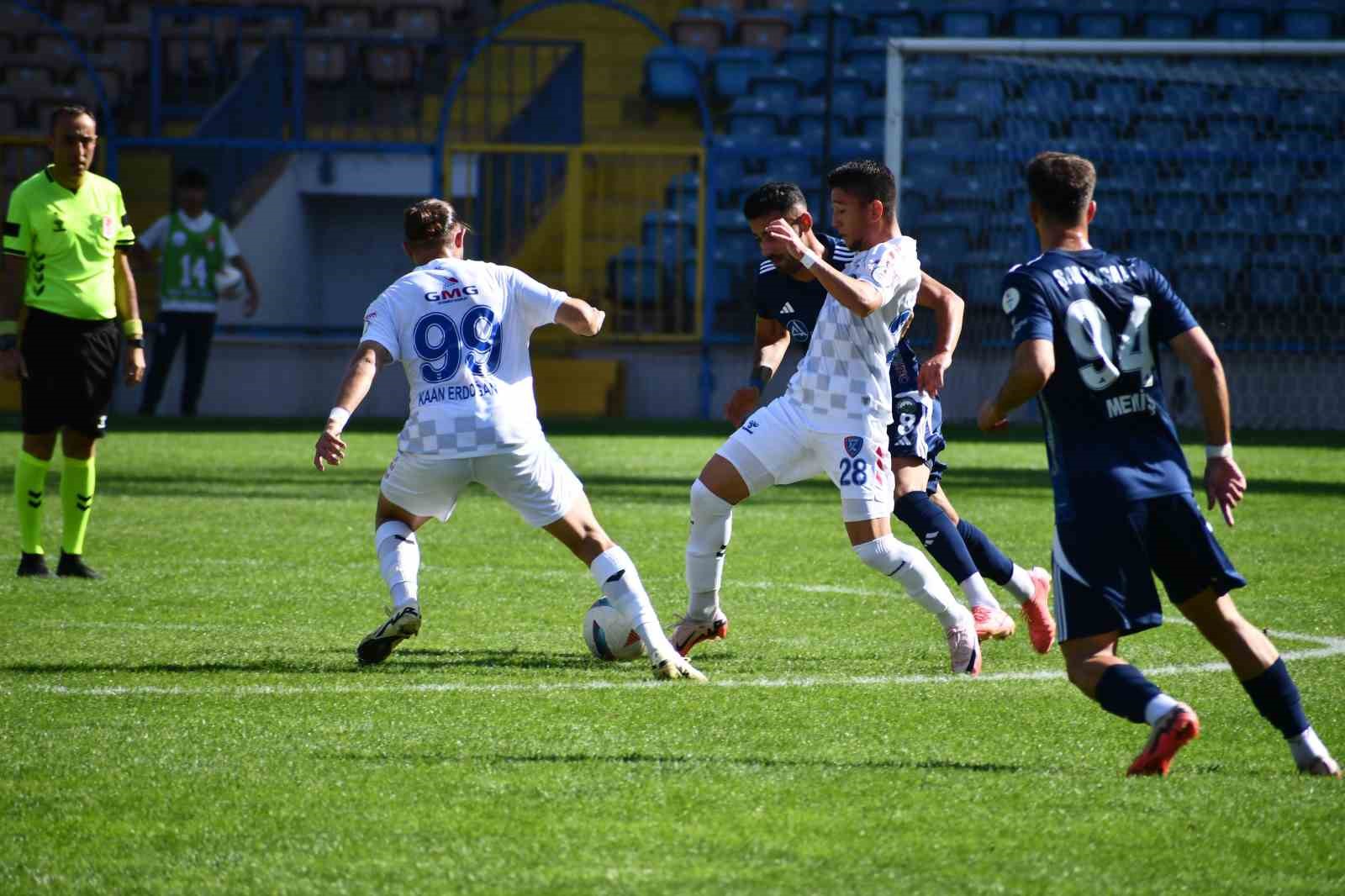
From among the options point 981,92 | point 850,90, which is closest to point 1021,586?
point 981,92

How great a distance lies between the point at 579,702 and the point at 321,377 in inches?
625

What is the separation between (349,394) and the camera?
20.0 ft

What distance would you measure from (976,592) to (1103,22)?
61.4 ft

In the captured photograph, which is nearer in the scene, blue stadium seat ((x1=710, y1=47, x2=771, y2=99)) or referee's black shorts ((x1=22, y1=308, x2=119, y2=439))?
referee's black shorts ((x1=22, y1=308, x2=119, y2=439))

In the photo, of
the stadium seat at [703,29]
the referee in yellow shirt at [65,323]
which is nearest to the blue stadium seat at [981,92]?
the stadium seat at [703,29]

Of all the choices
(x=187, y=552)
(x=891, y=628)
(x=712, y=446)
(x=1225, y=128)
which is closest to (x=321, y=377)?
(x=712, y=446)

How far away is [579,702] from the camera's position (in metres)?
5.81

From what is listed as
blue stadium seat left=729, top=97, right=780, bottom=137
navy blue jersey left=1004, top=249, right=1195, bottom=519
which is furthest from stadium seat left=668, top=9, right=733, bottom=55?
navy blue jersey left=1004, top=249, right=1195, bottom=519

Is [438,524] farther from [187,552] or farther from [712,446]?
[712,446]

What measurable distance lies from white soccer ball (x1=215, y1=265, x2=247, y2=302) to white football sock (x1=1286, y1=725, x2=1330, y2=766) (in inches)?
647

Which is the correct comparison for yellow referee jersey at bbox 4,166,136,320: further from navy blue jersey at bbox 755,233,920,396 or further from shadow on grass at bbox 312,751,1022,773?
shadow on grass at bbox 312,751,1022,773

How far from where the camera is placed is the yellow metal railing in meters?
21.0

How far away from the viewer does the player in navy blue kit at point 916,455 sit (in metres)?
6.80

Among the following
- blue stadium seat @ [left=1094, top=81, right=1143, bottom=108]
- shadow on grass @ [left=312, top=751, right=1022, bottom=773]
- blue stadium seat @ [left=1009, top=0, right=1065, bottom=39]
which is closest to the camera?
shadow on grass @ [left=312, top=751, right=1022, bottom=773]
